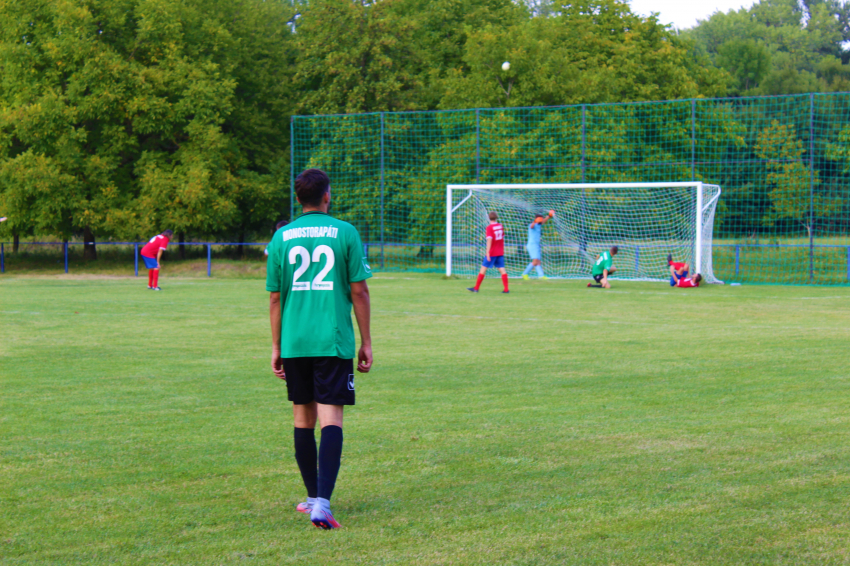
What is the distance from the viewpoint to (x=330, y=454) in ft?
14.8

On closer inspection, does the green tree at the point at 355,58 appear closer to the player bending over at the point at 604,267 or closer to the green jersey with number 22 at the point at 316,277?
the player bending over at the point at 604,267

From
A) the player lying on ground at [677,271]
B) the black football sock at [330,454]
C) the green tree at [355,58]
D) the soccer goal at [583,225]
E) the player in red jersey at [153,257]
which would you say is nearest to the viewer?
the black football sock at [330,454]

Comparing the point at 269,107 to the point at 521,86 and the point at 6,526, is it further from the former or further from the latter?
the point at 6,526

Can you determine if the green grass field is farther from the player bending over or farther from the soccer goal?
the soccer goal

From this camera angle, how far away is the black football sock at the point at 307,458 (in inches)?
182


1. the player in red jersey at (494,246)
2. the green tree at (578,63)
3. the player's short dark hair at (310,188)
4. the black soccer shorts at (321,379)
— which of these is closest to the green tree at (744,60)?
the green tree at (578,63)

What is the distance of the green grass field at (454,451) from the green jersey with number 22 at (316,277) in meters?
0.88

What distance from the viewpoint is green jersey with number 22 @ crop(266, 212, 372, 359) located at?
447cm

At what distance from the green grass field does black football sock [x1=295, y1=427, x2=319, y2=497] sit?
0.67 feet

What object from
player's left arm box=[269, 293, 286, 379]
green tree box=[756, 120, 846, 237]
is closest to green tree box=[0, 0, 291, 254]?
green tree box=[756, 120, 846, 237]

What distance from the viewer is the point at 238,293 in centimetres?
2045

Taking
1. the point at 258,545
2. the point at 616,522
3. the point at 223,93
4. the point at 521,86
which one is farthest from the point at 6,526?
the point at 521,86

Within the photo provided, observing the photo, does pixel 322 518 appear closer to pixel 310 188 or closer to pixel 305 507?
pixel 305 507

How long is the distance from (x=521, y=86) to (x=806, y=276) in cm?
1582
